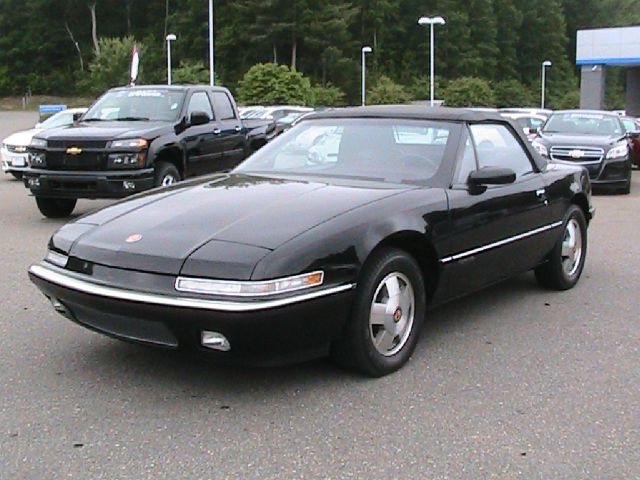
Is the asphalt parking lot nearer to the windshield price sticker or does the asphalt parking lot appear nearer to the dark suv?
the windshield price sticker

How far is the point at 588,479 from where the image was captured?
3.32m

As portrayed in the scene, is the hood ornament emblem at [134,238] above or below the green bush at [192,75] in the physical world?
below

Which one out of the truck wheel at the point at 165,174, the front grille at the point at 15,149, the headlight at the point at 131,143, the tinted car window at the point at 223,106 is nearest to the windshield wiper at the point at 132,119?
the truck wheel at the point at 165,174

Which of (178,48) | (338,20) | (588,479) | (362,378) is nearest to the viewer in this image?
(588,479)

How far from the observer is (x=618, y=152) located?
1420cm

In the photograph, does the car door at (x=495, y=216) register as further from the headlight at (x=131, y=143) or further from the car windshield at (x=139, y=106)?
the car windshield at (x=139, y=106)

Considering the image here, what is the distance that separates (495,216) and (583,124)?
11.3 m

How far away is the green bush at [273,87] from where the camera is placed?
47469mm

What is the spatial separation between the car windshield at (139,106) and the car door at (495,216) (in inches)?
241

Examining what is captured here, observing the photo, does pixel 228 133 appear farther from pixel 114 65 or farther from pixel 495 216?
pixel 114 65

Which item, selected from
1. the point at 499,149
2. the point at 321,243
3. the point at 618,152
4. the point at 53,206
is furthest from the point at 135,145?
the point at 618,152

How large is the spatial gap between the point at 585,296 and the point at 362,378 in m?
2.75

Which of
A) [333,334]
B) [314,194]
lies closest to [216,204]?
[314,194]

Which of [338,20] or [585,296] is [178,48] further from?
[585,296]
